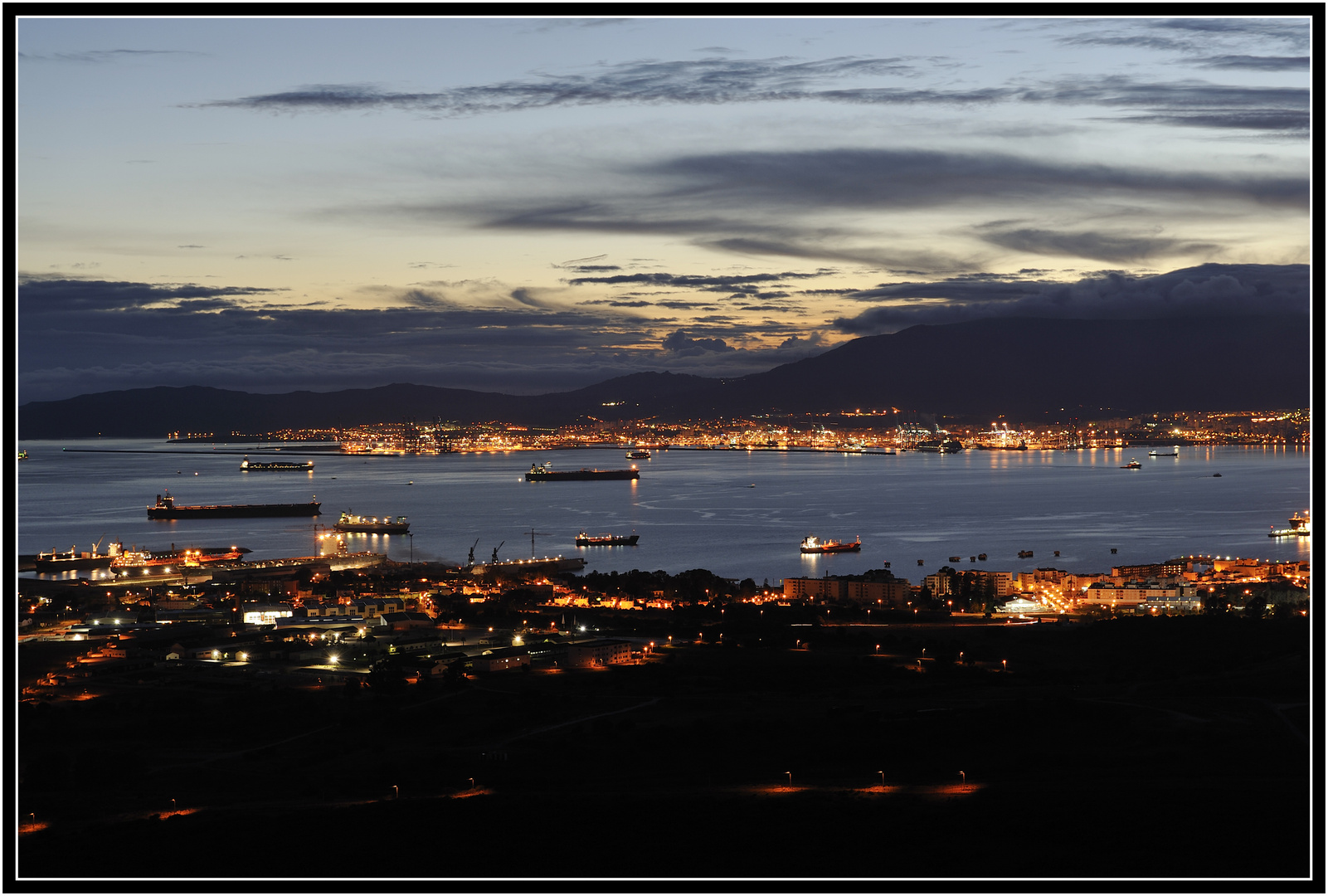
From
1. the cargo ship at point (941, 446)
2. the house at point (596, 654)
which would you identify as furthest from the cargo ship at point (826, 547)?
the cargo ship at point (941, 446)

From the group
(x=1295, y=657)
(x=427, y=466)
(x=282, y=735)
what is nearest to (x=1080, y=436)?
(x=427, y=466)

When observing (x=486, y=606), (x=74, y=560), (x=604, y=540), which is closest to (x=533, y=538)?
(x=604, y=540)

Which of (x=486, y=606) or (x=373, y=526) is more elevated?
(x=373, y=526)

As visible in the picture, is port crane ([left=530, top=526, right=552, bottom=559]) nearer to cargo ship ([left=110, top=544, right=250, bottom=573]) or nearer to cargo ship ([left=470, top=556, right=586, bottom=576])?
cargo ship ([left=470, top=556, right=586, bottom=576])

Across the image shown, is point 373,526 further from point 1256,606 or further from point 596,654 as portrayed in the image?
point 1256,606

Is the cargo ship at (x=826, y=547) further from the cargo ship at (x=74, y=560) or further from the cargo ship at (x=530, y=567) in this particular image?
the cargo ship at (x=74, y=560)
